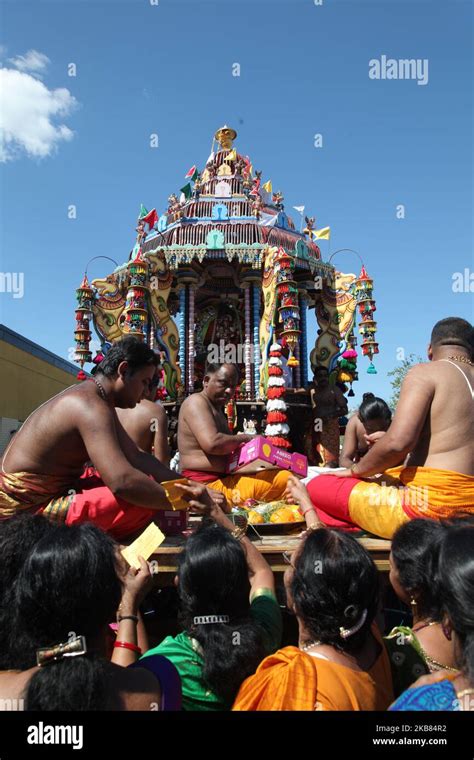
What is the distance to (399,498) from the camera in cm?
263

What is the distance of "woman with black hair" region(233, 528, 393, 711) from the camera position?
137 centimetres

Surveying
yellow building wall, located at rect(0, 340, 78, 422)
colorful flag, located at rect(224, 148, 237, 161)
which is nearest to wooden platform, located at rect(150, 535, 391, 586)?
colorful flag, located at rect(224, 148, 237, 161)

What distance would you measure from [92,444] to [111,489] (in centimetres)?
25

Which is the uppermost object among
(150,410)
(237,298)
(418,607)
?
(237,298)

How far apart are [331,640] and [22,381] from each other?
2048 centimetres

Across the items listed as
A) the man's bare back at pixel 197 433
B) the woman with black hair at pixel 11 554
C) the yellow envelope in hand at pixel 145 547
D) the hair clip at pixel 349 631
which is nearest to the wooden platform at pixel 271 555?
the yellow envelope in hand at pixel 145 547

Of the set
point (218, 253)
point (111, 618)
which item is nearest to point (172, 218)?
point (218, 253)

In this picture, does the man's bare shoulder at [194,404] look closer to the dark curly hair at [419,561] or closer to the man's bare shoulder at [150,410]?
the man's bare shoulder at [150,410]

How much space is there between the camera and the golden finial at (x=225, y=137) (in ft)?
53.2

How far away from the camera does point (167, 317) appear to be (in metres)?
13.1

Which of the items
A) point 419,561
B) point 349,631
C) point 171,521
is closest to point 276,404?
point 171,521

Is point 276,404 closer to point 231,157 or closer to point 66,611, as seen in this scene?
point 231,157

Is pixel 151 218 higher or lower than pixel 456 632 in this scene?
higher
